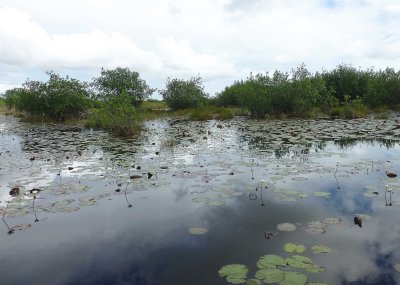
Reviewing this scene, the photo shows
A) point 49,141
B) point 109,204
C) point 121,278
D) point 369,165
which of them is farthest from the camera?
point 49,141

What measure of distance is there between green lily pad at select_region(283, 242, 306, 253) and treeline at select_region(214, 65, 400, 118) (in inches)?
865

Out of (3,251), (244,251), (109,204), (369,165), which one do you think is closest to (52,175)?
(109,204)

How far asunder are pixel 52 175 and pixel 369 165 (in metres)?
8.88

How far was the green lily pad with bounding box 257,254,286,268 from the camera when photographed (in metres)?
4.04

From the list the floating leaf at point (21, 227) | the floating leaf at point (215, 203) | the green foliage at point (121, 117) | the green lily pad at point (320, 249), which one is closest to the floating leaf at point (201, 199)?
the floating leaf at point (215, 203)

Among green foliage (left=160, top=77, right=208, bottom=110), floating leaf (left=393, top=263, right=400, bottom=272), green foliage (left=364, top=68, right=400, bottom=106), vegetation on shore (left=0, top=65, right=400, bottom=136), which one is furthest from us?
green foliage (left=160, top=77, right=208, bottom=110)

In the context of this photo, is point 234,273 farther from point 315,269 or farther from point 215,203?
point 215,203

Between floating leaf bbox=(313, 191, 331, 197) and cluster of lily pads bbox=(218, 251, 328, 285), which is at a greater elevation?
floating leaf bbox=(313, 191, 331, 197)

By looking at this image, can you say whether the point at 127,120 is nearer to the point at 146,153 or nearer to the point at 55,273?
the point at 146,153

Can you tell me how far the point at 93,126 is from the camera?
2389cm

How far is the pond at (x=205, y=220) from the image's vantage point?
4.08m

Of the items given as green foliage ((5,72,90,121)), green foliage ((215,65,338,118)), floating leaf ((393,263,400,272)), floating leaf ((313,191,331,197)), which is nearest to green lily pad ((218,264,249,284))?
floating leaf ((393,263,400,272))

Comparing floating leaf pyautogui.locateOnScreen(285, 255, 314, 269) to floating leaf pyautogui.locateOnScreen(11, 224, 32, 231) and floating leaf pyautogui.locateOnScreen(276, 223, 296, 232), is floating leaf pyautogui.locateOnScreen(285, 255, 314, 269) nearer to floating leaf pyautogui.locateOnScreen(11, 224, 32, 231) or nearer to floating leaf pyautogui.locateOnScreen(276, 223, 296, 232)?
floating leaf pyautogui.locateOnScreen(276, 223, 296, 232)

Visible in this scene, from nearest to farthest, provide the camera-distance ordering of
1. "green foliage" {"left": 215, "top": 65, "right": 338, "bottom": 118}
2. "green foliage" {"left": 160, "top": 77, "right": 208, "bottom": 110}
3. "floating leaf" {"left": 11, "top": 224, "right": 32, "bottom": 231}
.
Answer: "floating leaf" {"left": 11, "top": 224, "right": 32, "bottom": 231}
"green foliage" {"left": 215, "top": 65, "right": 338, "bottom": 118}
"green foliage" {"left": 160, "top": 77, "right": 208, "bottom": 110}
